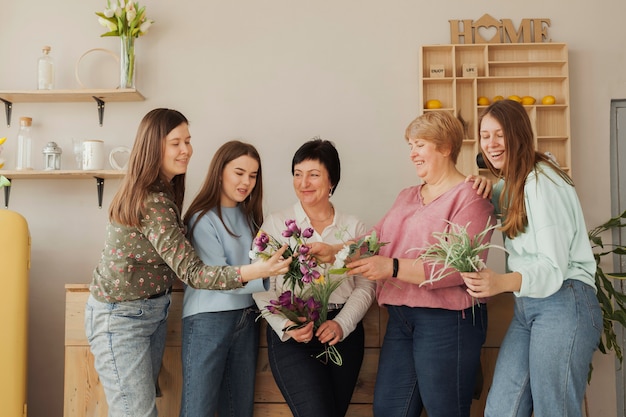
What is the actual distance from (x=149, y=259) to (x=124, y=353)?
33cm

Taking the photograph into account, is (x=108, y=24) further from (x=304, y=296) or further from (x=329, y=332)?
(x=329, y=332)

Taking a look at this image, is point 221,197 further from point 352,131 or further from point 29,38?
point 29,38

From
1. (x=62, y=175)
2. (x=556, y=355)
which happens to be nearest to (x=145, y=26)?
(x=62, y=175)

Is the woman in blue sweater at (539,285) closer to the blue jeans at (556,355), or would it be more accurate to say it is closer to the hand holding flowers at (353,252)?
the blue jeans at (556,355)

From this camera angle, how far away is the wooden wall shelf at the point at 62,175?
3516 millimetres

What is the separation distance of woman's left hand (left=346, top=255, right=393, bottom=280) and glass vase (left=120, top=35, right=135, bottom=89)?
213 cm

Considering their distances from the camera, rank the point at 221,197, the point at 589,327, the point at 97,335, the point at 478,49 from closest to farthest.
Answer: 1. the point at 589,327
2. the point at 97,335
3. the point at 221,197
4. the point at 478,49

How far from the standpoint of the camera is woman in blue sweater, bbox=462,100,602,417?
6.12ft

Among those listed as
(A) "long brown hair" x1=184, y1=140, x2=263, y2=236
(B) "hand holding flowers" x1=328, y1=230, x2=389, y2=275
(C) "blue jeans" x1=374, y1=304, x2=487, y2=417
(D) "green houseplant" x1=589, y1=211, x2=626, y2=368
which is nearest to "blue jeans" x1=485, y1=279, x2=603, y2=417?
(C) "blue jeans" x1=374, y1=304, x2=487, y2=417

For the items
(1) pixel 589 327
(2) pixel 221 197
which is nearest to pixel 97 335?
(2) pixel 221 197

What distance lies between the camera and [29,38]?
149 inches

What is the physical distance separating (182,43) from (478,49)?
5.93ft

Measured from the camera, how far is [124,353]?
2.12 meters

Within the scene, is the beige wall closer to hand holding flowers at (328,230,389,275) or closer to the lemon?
the lemon
